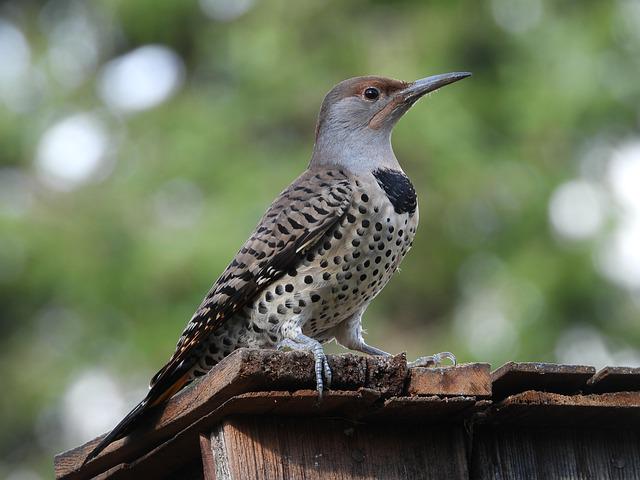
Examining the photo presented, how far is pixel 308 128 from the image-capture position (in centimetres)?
888

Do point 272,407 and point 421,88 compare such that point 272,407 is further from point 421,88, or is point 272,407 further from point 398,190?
point 421,88

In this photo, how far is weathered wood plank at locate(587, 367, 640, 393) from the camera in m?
3.07

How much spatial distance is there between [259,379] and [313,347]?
1.85 ft

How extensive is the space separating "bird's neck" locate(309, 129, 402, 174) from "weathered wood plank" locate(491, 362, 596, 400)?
133 centimetres

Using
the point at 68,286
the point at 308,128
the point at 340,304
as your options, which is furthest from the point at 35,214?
the point at 340,304

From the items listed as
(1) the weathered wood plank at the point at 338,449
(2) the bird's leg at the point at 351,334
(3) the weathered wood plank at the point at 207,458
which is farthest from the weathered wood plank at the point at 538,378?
(2) the bird's leg at the point at 351,334

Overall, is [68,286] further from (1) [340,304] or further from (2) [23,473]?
(1) [340,304]

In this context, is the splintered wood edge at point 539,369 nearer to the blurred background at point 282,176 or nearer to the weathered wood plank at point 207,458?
the weathered wood plank at point 207,458

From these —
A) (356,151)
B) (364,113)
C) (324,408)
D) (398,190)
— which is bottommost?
(324,408)

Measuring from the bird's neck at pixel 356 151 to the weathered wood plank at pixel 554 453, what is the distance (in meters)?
1.28

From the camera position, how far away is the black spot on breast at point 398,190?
4016mm

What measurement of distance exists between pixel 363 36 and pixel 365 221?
5.64 m

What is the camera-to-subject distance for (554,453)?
3.30 meters

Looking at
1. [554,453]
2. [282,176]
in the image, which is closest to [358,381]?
[554,453]
